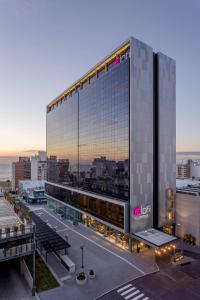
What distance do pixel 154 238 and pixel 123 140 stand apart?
18.0 meters

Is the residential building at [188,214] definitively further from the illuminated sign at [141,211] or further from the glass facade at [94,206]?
the glass facade at [94,206]

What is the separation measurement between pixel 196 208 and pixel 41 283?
30.0 meters

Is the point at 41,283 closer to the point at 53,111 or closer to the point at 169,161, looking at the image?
the point at 169,161

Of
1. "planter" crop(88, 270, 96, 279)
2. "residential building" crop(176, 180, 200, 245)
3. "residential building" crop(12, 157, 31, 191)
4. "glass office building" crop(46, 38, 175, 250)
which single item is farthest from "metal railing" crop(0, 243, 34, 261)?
"residential building" crop(12, 157, 31, 191)

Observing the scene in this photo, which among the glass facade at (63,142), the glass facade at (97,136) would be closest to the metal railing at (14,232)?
the glass facade at (97,136)

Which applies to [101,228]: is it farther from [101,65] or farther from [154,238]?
[101,65]

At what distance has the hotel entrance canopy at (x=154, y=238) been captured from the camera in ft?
106

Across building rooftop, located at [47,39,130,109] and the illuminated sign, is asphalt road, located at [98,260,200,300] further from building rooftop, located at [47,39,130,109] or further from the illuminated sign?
building rooftop, located at [47,39,130,109]

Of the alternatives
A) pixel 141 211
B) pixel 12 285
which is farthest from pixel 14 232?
pixel 141 211

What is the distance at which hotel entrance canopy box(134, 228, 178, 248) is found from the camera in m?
32.2

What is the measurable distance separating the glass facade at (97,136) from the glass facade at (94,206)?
1243mm

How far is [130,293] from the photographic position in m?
25.2

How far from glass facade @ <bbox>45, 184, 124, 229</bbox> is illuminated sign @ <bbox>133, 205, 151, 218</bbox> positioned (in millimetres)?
2513

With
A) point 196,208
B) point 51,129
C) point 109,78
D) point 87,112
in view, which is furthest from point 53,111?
point 196,208
